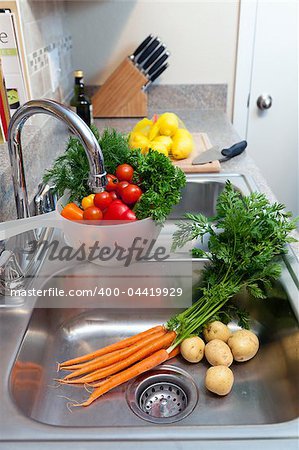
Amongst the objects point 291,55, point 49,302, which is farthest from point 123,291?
point 291,55

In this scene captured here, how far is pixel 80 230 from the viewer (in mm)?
798

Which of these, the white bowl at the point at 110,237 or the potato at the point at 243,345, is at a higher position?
the white bowl at the point at 110,237

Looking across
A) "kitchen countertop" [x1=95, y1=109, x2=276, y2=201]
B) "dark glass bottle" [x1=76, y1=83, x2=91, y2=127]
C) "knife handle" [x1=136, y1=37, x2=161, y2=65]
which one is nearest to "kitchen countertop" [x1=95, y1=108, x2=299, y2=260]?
"kitchen countertop" [x1=95, y1=109, x2=276, y2=201]

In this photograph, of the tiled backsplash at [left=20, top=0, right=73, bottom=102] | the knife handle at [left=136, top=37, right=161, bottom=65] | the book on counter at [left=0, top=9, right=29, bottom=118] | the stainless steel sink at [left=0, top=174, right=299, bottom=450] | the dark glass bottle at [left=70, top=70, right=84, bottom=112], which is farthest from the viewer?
the knife handle at [left=136, top=37, right=161, bottom=65]

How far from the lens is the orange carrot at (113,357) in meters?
0.82

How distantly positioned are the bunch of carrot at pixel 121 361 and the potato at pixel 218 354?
0.07 m

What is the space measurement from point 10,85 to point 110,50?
0.92 m

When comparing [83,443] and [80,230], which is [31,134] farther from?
[83,443]

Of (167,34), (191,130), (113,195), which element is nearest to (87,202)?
(113,195)

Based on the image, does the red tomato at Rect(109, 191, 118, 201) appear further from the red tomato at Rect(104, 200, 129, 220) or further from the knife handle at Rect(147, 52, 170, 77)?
the knife handle at Rect(147, 52, 170, 77)

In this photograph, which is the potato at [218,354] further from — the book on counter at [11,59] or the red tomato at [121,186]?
the book on counter at [11,59]

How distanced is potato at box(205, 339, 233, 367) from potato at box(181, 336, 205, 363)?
0.02 m

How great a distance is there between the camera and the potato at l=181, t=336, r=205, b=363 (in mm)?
839

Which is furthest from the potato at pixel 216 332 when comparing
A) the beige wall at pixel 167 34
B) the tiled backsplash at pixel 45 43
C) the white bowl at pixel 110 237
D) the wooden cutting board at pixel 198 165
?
the beige wall at pixel 167 34
